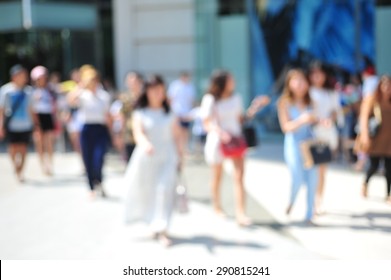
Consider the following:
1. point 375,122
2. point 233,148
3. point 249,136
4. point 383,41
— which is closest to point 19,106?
point 249,136

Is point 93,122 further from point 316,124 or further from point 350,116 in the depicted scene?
point 350,116

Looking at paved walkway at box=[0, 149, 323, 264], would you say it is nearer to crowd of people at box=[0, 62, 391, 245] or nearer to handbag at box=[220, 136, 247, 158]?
crowd of people at box=[0, 62, 391, 245]

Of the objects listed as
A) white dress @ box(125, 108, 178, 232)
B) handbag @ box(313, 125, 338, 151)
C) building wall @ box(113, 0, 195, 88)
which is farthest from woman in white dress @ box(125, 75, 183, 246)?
building wall @ box(113, 0, 195, 88)

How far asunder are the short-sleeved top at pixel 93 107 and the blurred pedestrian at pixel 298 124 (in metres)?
2.78

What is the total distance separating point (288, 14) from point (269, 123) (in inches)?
110

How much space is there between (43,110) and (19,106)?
982 mm

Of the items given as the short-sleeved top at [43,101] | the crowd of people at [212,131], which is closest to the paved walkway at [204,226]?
the crowd of people at [212,131]

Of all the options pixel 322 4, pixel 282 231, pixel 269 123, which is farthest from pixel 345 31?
pixel 282 231

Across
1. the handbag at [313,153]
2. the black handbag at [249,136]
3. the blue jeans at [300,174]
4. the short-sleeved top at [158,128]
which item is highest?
the short-sleeved top at [158,128]

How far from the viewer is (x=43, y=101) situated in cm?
1105

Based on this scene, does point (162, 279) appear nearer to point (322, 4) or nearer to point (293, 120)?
point (293, 120)

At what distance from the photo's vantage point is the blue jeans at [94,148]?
27.9 feet

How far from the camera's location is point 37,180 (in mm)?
10375

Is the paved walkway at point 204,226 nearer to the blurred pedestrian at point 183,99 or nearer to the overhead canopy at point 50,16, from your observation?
the blurred pedestrian at point 183,99
